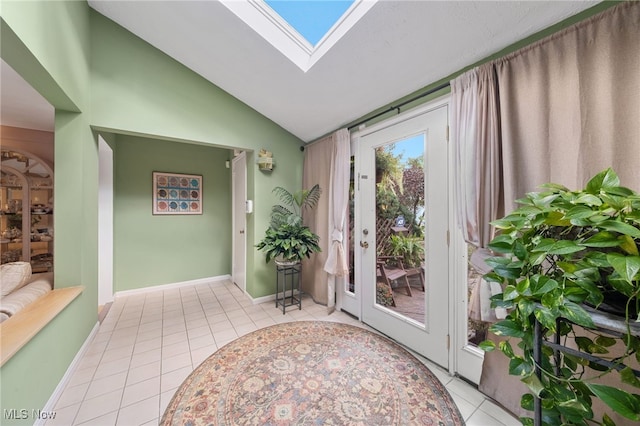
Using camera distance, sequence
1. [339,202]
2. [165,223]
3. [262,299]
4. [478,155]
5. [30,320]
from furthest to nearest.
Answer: [165,223] → [262,299] → [339,202] → [478,155] → [30,320]

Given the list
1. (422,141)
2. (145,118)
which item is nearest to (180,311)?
(145,118)

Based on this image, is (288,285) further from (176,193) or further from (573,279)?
(573,279)

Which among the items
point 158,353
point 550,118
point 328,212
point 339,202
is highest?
point 550,118

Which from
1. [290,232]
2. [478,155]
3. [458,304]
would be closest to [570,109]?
[478,155]

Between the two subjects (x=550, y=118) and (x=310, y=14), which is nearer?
(x=550, y=118)

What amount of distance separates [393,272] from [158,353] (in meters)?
2.32

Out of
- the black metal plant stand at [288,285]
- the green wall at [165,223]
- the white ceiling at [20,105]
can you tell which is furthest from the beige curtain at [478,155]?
the green wall at [165,223]

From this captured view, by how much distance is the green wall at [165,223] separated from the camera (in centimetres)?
343

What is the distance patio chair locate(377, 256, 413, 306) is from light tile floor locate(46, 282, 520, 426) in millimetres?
652

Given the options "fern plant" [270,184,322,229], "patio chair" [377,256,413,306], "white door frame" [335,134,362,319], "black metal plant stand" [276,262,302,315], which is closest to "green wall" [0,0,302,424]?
"fern plant" [270,184,322,229]

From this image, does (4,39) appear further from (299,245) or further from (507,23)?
(507,23)

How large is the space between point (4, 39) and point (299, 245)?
2.49 metres

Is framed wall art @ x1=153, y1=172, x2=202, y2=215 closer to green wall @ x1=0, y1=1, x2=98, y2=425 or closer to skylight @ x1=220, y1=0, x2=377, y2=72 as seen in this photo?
green wall @ x1=0, y1=1, x2=98, y2=425

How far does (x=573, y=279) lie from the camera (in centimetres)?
73
